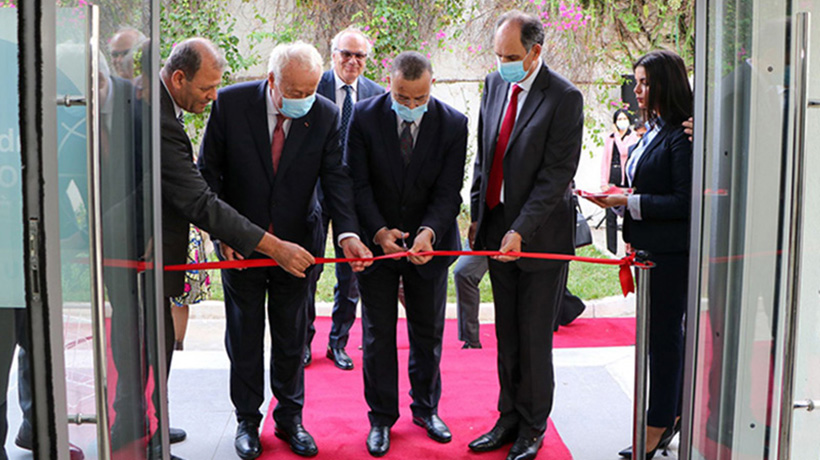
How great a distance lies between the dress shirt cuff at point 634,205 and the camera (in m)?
3.29

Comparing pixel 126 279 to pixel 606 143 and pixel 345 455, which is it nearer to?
pixel 345 455

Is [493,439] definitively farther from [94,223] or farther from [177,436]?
[94,223]

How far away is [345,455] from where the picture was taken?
350 cm

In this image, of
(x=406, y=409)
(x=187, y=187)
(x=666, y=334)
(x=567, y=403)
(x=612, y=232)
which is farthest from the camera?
(x=612, y=232)

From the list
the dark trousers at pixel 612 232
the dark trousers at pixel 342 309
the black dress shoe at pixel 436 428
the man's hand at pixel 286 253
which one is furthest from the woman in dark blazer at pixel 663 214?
the dark trousers at pixel 612 232

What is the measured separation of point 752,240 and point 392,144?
1620mm

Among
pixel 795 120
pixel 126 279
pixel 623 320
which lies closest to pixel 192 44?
pixel 126 279

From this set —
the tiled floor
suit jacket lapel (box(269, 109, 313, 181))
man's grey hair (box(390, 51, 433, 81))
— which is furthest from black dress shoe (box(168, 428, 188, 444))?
man's grey hair (box(390, 51, 433, 81))

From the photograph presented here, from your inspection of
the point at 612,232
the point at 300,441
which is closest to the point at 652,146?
the point at 300,441

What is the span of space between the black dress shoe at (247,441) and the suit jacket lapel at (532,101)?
1583 millimetres

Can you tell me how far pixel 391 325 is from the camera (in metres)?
3.58

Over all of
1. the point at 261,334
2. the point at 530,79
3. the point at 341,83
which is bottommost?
the point at 261,334

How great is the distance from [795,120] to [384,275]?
1814 millimetres

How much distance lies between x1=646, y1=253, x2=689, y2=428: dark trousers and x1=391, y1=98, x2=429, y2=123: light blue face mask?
3.64 ft
